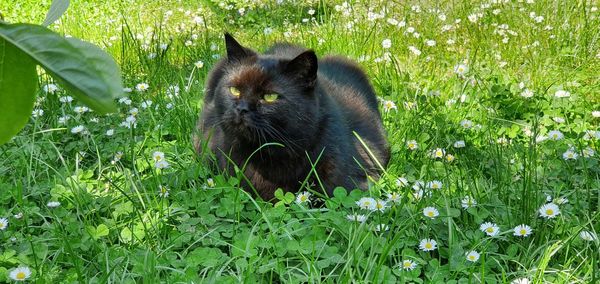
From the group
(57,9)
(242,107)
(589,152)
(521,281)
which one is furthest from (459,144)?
(57,9)

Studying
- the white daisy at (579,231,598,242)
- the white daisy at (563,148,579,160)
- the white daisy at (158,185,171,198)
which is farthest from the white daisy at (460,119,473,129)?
the white daisy at (158,185,171,198)

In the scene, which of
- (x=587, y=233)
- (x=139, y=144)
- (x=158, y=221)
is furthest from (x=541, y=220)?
(x=139, y=144)

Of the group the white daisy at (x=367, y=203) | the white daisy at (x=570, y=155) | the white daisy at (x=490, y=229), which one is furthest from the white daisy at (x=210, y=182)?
the white daisy at (x=570, y=155)

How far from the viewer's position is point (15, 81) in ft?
1.31

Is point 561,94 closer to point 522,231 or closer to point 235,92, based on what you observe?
point 522,231

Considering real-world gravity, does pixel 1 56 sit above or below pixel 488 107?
above

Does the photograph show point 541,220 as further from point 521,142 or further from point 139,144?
point 139,144

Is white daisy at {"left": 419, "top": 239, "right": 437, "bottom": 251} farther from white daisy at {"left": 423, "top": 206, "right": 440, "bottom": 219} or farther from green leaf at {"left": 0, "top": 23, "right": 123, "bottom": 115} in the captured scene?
green leaf at {"left": 0, "top": 23, "right": 123, "bottom": 115}

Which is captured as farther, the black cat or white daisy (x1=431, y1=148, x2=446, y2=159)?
white daisy (x1=431, y1=148, x2=446, y2=159)

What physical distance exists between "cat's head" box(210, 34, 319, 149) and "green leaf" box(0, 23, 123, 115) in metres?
2.18

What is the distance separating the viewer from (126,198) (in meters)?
2.58

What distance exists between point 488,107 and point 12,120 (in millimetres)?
3410

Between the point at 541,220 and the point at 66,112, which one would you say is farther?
the point at 66,112

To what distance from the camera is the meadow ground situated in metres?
2.08
